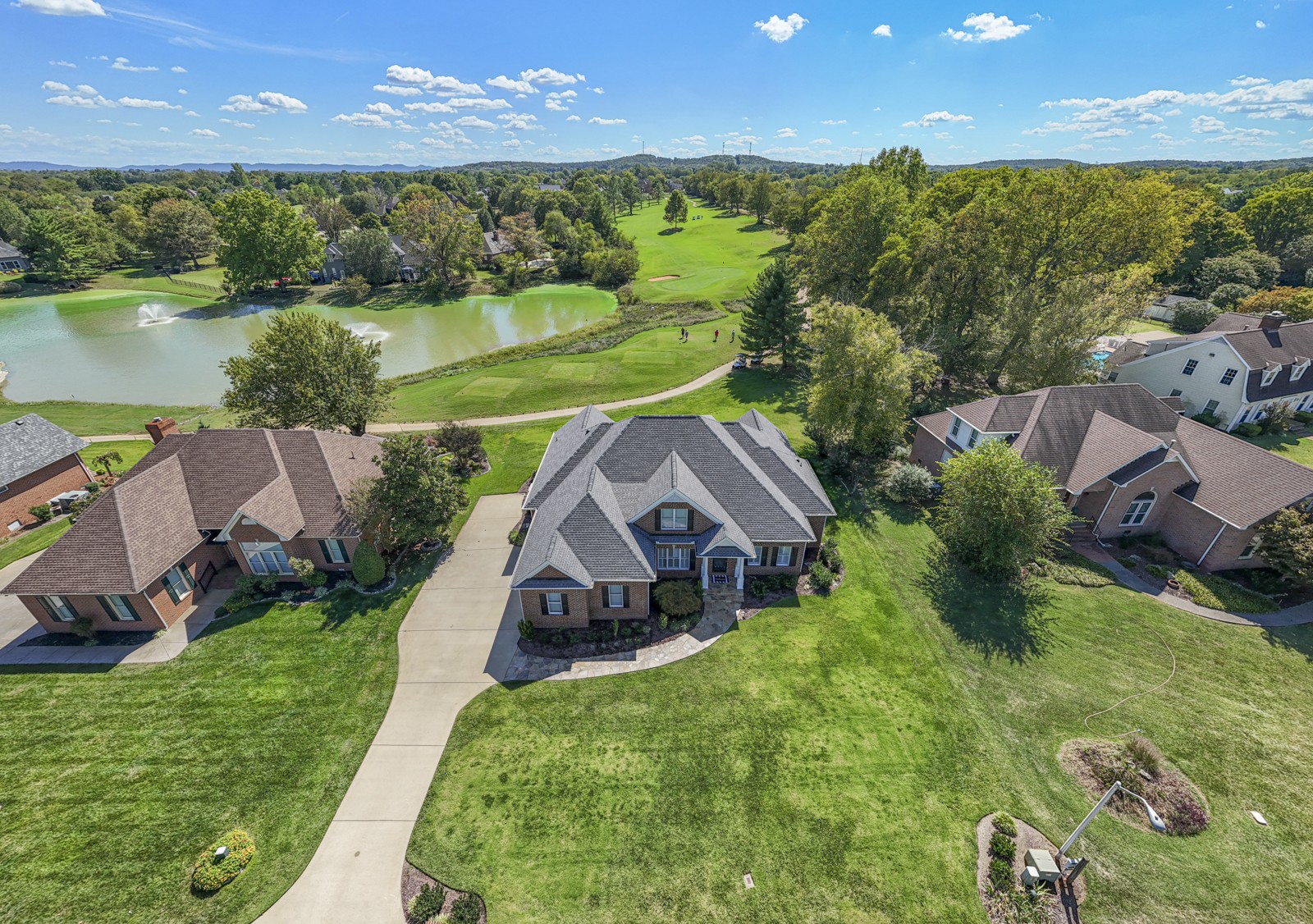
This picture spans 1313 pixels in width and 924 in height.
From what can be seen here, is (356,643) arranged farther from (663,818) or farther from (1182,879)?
(1182,879)

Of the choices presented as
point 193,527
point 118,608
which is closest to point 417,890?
point 118,608

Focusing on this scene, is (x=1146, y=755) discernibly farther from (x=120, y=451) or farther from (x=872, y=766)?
(x=120, y=451)

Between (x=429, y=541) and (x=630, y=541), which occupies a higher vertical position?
(x=630, y=541)

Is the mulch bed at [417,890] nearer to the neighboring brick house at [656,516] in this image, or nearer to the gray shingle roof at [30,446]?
the neighboring brick house at [656,516]

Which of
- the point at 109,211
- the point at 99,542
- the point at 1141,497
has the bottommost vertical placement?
the point at 1141,497

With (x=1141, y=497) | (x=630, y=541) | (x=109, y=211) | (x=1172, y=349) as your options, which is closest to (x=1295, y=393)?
(x=1172, y=349)
